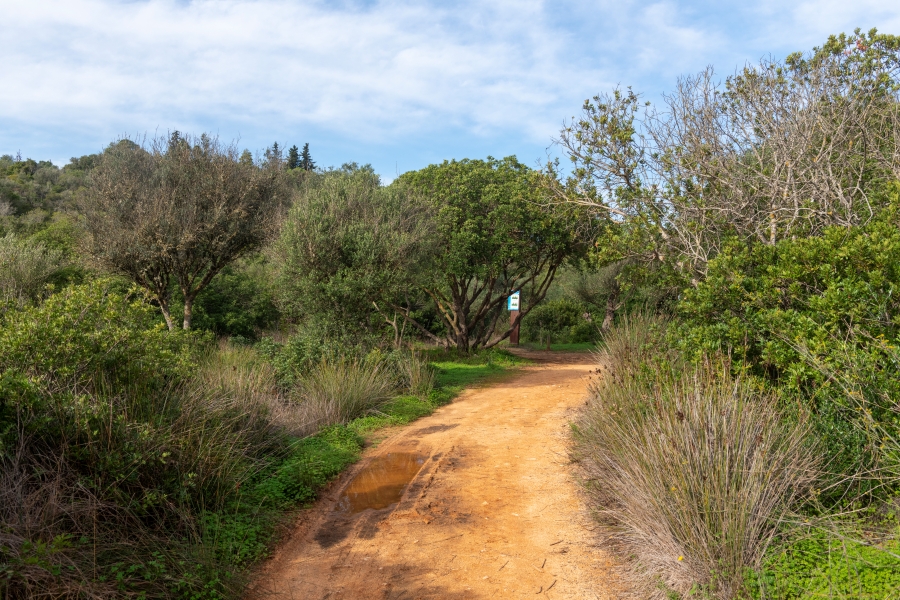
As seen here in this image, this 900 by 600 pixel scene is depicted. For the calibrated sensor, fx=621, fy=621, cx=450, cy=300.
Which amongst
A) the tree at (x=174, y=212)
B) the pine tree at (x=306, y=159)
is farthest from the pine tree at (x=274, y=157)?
the pine tree at (x=306, y=159)

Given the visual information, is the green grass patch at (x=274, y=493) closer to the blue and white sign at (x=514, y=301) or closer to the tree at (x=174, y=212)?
the tree at (x=174, y=212)

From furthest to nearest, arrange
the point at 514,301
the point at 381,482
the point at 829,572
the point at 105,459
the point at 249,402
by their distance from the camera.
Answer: the point at 514,301 → the point at 249,402 → the point at 381,482 → the point at 105,459 → the point at 829,572

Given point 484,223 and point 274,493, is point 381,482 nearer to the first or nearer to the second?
point 274,493

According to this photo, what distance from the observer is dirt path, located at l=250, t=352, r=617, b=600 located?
4531 mm

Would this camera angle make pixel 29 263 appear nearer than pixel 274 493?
No

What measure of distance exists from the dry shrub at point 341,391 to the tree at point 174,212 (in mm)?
6045

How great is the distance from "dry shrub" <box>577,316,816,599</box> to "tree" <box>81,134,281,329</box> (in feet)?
41.3

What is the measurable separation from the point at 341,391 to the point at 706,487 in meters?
6.61

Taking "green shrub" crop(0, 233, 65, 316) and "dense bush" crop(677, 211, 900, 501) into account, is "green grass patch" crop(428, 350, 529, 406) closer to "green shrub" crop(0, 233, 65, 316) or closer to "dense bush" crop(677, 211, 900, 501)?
"dense bush" crop(677, 211, 900, 501)

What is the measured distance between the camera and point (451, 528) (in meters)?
5.55

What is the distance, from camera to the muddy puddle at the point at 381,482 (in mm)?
6254

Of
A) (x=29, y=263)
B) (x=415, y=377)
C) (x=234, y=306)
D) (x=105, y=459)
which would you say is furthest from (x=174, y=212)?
(x=105, y=459)

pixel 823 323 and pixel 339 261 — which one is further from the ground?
pixel 339 261

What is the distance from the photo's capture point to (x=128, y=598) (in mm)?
3645
